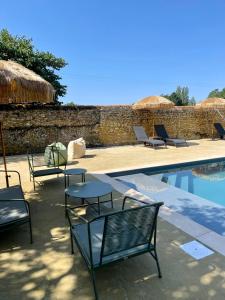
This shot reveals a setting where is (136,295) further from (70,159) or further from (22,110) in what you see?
(22,110)

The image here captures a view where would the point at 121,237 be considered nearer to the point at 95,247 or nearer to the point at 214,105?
the point at 95,247

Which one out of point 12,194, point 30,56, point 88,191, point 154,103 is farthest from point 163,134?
point 12,194

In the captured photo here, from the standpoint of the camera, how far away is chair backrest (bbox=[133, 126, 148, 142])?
1161cm

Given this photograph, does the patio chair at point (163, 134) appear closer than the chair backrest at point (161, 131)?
Yes

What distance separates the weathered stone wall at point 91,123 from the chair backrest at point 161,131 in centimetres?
46

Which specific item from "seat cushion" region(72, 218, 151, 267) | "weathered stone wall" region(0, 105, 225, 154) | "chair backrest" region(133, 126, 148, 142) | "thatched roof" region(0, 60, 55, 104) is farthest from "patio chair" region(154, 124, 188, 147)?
"seat cushion" region(72, 218, 151, 267)

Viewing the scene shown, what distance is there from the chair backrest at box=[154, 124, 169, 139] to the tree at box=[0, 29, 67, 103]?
7217 mm

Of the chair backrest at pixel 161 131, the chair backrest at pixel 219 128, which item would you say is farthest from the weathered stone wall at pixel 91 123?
the chair backrest at pixel 219 128

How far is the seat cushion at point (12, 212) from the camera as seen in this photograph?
119 inches

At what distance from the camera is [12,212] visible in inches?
127

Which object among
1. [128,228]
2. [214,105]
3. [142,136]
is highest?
[214,105]

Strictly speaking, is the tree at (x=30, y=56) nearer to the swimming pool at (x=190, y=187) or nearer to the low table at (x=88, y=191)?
the swimming pool at (x=190, y=187)

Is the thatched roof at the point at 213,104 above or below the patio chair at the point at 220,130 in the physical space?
above

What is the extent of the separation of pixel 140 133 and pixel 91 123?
2.52 meters
